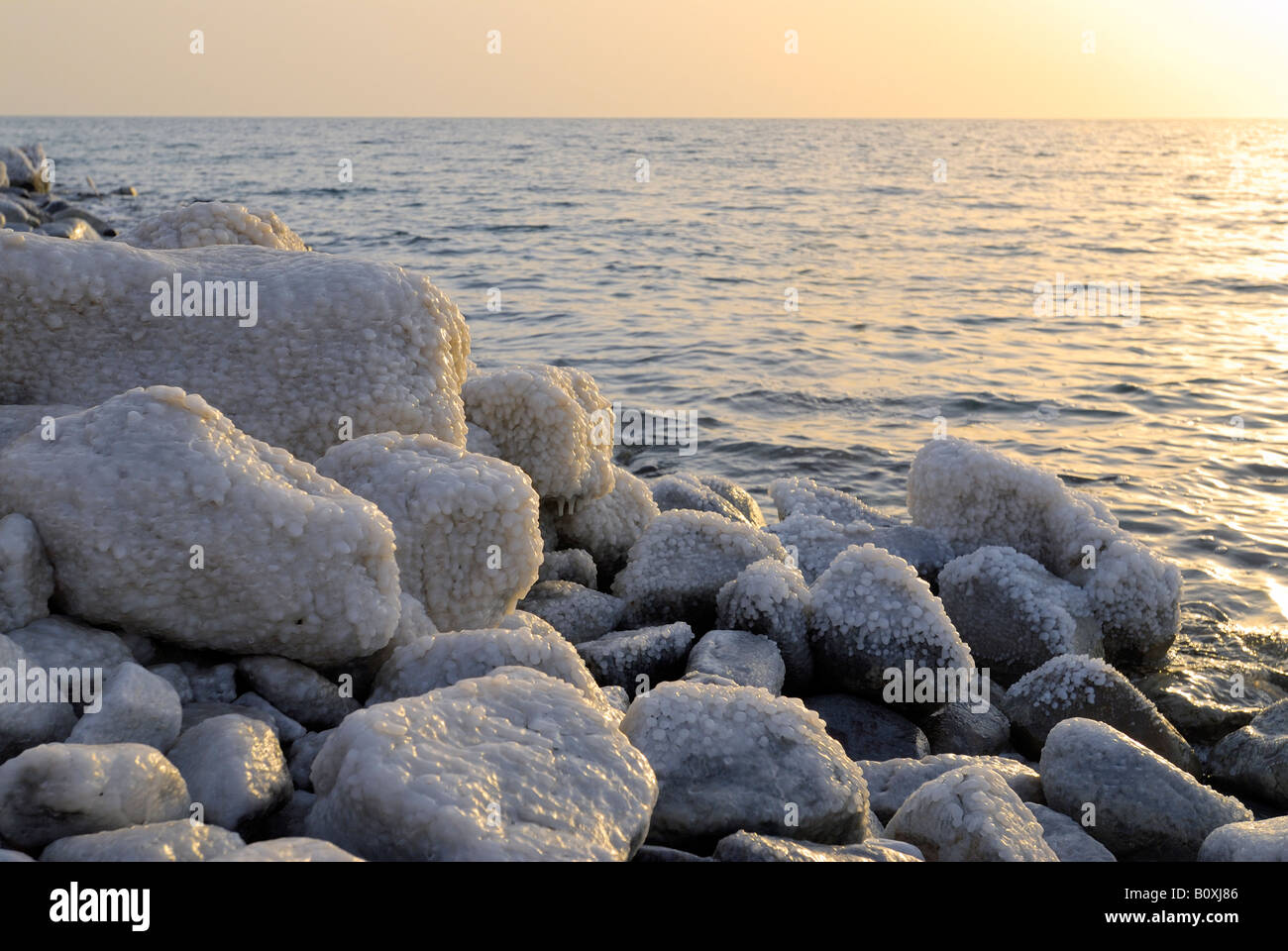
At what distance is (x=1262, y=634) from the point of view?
591cm

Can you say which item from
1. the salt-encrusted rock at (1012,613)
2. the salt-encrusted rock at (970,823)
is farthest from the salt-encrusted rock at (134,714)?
the salt-encrusted rock at (1012,613)

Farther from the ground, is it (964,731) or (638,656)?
(638,656)

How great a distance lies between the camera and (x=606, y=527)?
5008 millimetres

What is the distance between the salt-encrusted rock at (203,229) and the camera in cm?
455

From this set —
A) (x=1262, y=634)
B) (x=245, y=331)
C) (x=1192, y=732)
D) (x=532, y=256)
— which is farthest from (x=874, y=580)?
(x=532, y=256)

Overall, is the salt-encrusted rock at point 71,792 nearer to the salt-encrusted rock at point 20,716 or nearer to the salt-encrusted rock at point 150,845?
the salt-encrusted rock at point 150,845

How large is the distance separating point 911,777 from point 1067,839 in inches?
19.6

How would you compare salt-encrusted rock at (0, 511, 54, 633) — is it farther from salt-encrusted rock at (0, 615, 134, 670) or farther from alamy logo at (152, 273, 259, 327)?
alamy logo at (152, 273, 259, 327)

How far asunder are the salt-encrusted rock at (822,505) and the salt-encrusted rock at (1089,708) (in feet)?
5.84

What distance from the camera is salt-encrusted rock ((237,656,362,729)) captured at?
2.99 m

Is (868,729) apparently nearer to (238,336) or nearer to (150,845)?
(238,336)

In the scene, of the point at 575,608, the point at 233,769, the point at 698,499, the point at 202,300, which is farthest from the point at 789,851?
the point at 698,499
